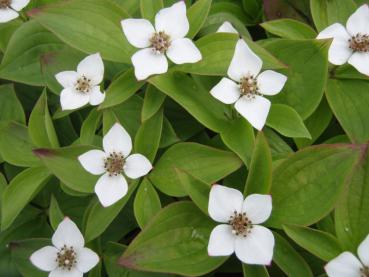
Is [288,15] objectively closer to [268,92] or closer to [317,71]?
[317,71]

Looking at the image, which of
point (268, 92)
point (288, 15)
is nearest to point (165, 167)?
point (268, 92)

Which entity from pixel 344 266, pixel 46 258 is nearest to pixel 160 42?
pixel 46 258

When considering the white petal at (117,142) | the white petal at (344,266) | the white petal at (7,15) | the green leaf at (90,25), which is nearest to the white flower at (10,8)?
the white petal at (7,15)

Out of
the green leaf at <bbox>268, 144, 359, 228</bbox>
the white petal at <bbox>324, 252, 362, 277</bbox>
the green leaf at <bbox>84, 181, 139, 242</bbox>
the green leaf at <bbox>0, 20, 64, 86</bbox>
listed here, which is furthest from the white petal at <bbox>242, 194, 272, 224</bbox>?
the green leaf at <bbox>0, 20, 64, 86</bbox>

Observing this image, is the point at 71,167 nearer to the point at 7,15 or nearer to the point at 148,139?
the point at 148,139

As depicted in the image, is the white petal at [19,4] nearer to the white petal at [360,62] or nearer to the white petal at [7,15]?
the white petal at [7,15]
